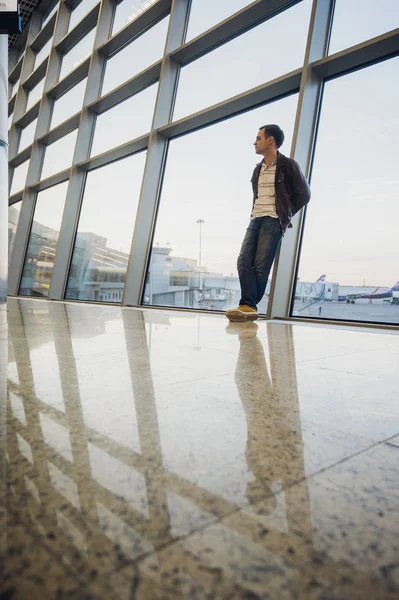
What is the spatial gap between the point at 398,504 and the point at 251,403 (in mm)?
326

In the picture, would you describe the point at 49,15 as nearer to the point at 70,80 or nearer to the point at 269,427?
the point at 70,80

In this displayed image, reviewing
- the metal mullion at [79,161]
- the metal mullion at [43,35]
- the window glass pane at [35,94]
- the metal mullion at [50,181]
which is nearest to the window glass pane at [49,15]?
the metal mullion at [43,35]

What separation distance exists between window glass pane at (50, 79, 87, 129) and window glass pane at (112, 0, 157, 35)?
1229 millimetres

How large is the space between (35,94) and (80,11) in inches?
92.4

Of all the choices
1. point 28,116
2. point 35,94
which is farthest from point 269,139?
point 35,94

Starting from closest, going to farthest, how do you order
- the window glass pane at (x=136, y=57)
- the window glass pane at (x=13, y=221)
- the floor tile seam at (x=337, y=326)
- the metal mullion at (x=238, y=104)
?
the floor tile seam at (x=337, y=326)
the metal mullion at (x=238, y=104)
the window glass pane at (x=136, y=57)
the window glass pane at (x=13, y=221)

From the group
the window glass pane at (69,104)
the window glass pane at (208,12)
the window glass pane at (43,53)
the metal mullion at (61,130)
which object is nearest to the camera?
the window glass pane at (208,12)

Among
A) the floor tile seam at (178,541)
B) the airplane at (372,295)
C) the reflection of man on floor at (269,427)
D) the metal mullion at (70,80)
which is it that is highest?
the metal mullion at (70,80)

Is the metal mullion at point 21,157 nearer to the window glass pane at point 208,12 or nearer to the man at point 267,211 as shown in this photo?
the window glass pane at point 208,12

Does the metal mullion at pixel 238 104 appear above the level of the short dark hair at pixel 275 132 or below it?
above

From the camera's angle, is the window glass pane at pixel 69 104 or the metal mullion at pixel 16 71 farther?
the metal mullion at pixel 16 71

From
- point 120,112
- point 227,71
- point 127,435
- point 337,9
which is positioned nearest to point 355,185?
point 337,9

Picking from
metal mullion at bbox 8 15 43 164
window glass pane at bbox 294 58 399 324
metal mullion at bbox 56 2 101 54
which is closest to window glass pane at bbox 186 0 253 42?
window glass pane at bbox 294 58 399 324

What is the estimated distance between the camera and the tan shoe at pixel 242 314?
265 centimetres
